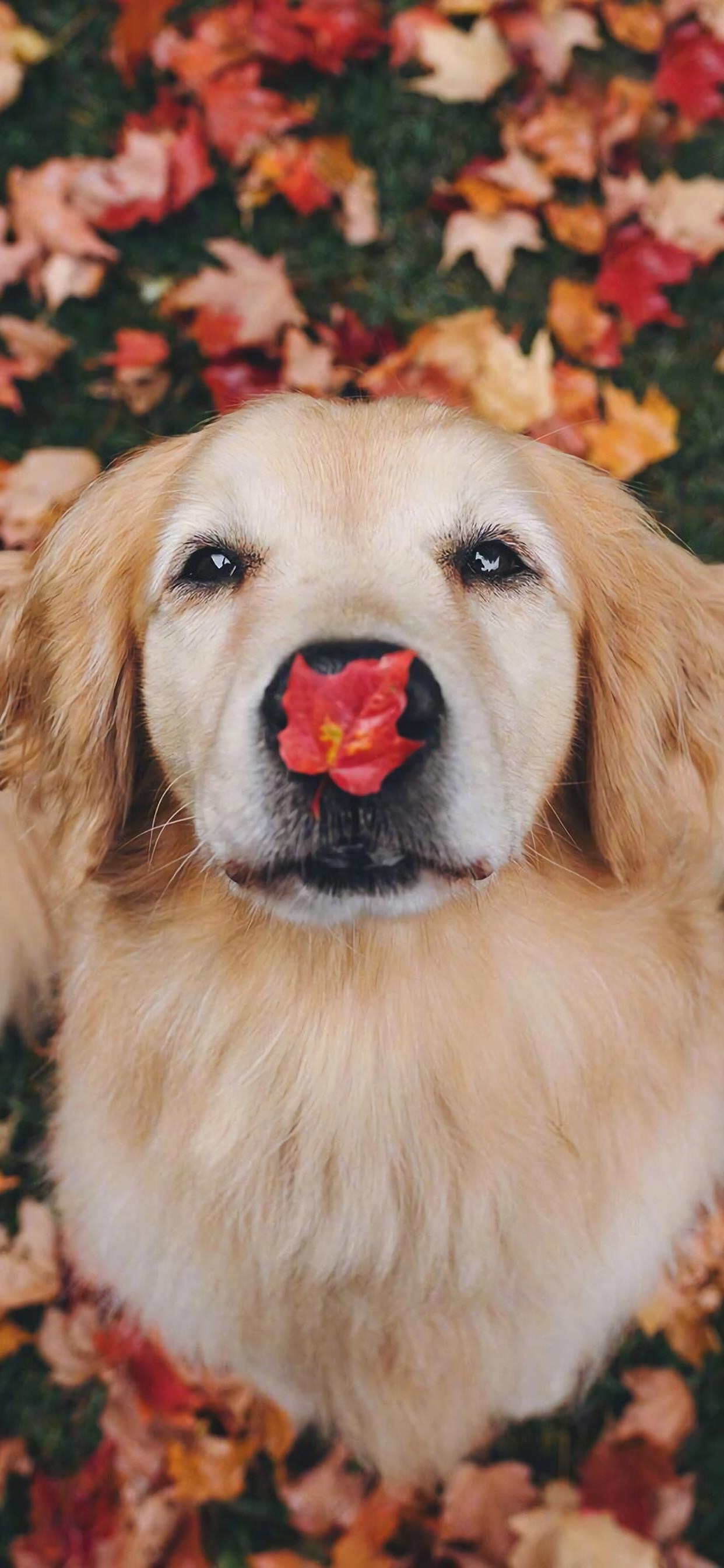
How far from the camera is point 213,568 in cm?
189

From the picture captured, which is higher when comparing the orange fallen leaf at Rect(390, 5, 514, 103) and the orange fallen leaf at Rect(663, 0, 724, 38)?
the orange fallen leaf at Rect(663, 0, 724, 38)

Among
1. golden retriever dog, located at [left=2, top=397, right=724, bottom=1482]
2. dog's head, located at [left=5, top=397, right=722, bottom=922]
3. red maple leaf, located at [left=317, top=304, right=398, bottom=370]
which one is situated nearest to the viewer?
dog's head, located at [left=5, top=397, right=722, bottom=922]

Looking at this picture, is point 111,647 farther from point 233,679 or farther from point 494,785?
point 494,785

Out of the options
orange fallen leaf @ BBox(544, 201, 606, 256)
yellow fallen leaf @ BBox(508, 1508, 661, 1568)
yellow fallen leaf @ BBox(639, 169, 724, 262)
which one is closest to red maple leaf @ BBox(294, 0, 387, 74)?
orange fallen leaf @ BBox(544, 201, 606, 256)

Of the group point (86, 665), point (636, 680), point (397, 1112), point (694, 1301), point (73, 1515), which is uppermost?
point (636, 680)

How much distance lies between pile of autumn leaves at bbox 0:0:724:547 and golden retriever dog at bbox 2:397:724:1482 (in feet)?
4.92

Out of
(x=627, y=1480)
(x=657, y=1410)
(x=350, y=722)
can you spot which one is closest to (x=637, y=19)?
(x=350, y=722)

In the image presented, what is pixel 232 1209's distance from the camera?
6.88ft

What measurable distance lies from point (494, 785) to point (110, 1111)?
1.10 metres

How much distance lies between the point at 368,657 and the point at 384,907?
38 centimetres

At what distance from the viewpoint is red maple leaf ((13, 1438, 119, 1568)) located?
8.87 feet

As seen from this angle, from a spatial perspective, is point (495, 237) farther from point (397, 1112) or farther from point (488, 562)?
point (397, 1112)

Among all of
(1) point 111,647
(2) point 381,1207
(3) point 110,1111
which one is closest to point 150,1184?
(3) point 110,1111

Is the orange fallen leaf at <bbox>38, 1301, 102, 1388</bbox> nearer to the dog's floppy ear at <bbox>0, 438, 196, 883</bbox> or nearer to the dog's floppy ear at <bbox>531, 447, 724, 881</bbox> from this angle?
the dog's floppy ear at <bbox>0, 438, 196, 883</bbox>
